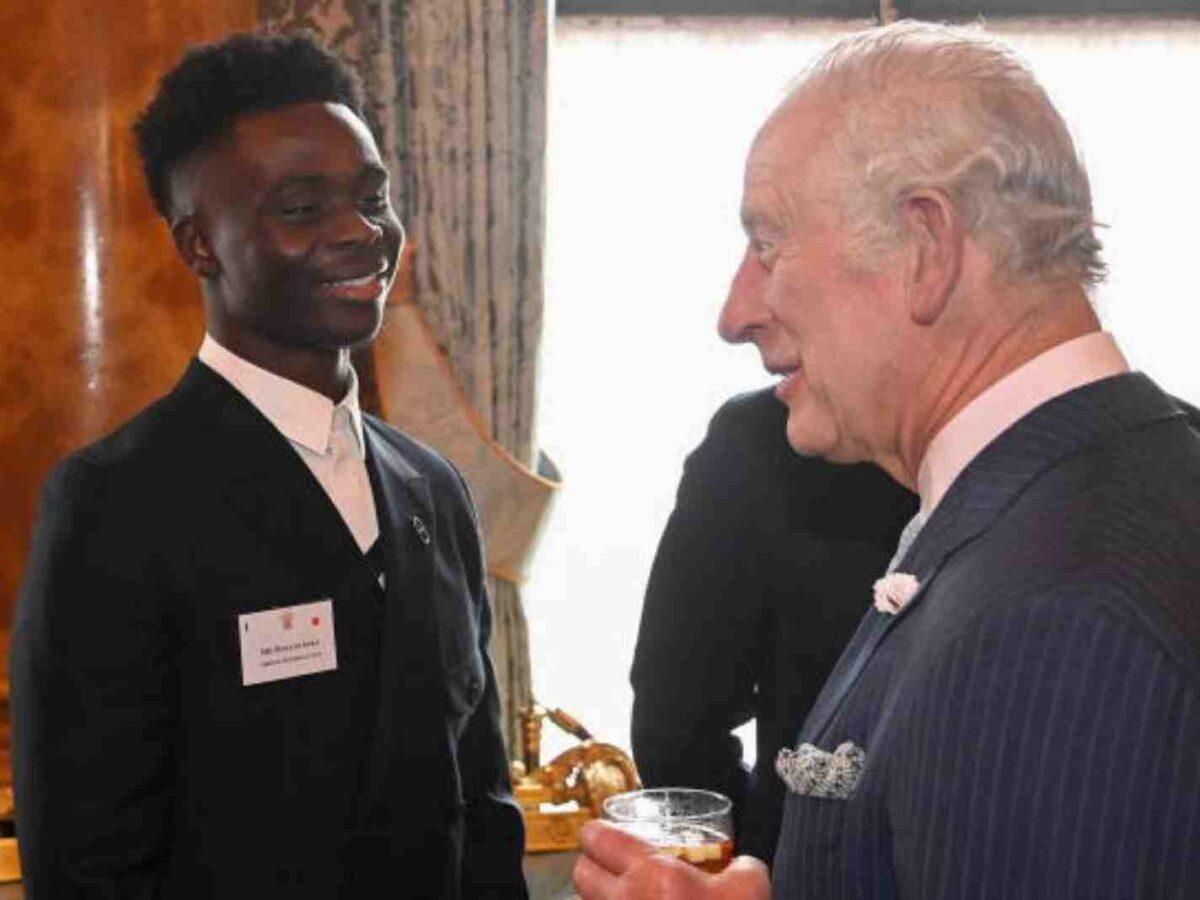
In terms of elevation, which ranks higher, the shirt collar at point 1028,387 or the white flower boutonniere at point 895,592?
the shirt collar at point 1028,387

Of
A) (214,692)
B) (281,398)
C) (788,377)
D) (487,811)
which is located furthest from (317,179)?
(788,377)

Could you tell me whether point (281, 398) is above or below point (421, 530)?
above

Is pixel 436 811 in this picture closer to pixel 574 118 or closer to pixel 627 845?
pixel 627 845

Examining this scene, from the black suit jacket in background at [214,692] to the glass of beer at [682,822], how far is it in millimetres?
658

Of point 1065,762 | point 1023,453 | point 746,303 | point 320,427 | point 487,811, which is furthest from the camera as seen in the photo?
point 487,811

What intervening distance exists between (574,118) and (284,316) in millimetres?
2495

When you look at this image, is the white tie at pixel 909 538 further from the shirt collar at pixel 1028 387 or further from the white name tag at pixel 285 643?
the white name tag at pixel 285 643

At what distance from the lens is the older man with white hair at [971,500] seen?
107 cm

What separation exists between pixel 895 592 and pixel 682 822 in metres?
0.30

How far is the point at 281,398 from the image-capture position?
7.30ft

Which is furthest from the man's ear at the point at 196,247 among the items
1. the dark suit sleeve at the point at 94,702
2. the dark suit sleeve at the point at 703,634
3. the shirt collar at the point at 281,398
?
the dark suit sleeve at the point at 703,634

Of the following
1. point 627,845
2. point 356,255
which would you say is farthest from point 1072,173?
point 356,255

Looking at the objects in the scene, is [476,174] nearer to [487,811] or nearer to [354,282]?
[354,282]

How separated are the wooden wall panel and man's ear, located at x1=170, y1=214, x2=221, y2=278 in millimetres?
1215
